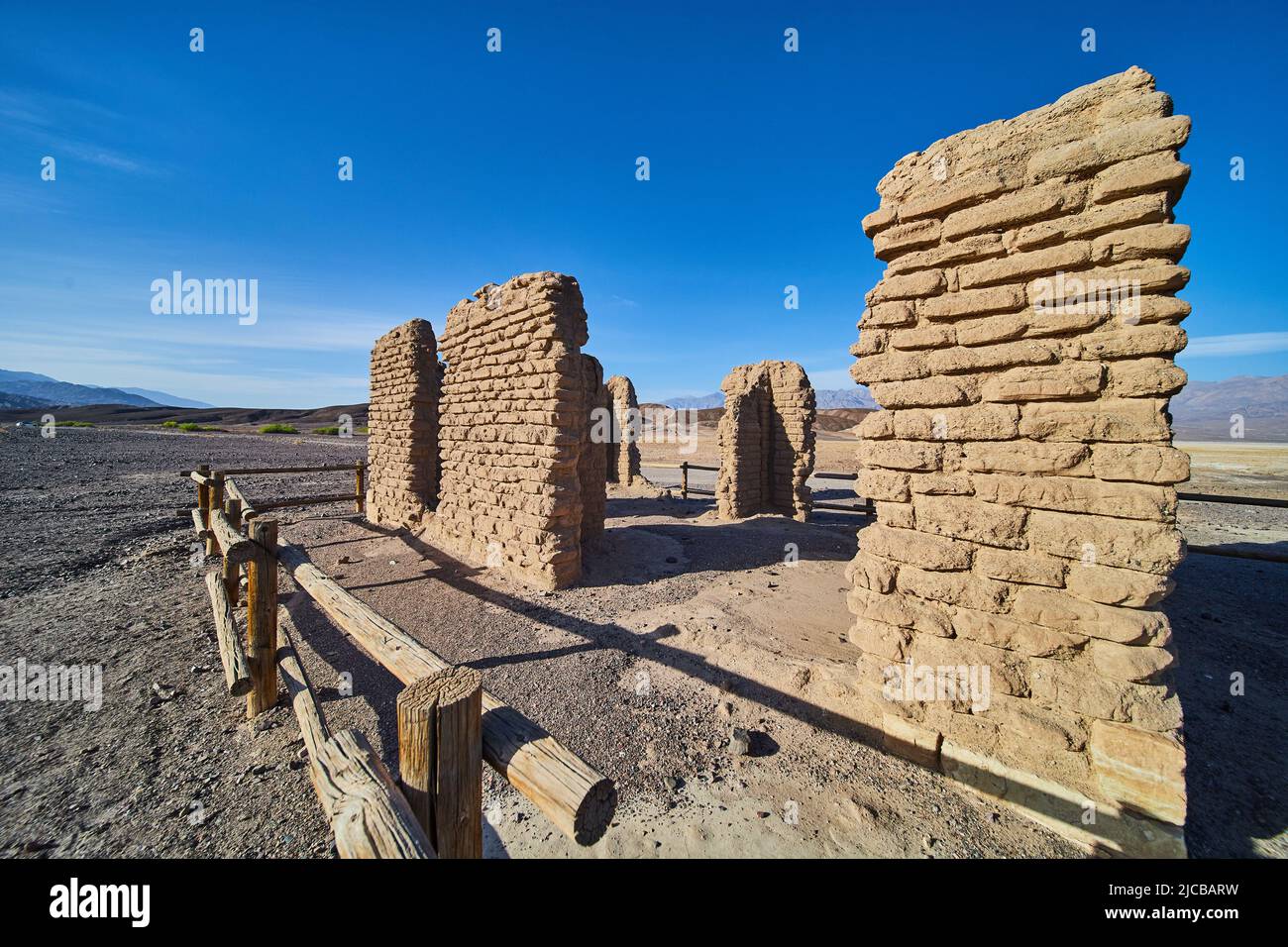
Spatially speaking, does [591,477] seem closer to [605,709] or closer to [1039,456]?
[605,709]

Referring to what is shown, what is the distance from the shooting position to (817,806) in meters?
2.77

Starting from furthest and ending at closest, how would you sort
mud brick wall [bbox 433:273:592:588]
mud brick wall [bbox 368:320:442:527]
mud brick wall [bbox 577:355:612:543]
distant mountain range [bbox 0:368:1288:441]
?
distant mountain range [bbox 0:368:1288:441]
mud brick wall [bbox 368:320:442:527]
mud brick wall [bbox 577:355:612:543]
mud brick wall [bbox 433:273:592:588]

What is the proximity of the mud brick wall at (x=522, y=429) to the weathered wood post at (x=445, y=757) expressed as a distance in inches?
179

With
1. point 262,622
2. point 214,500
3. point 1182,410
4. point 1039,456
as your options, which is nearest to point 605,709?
point 262,622

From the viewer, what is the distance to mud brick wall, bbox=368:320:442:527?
9.25 metres

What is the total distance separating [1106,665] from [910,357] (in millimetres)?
1990

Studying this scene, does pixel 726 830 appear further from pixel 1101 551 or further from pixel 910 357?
pixel 910 357

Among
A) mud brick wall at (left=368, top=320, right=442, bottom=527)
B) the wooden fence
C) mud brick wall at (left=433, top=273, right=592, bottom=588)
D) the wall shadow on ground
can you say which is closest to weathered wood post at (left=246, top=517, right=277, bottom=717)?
the wooden fence

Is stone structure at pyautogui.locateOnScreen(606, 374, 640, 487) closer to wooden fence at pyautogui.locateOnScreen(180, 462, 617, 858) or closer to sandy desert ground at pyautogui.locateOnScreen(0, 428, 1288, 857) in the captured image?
sandy desert ground at pyautogui.locateOnScreen(0, 428, 1288, 857)

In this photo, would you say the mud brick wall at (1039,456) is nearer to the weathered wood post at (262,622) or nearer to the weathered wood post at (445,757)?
the weathered wood post at (445,757)

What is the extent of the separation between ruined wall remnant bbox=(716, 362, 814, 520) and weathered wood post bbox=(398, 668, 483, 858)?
1047 centimetres

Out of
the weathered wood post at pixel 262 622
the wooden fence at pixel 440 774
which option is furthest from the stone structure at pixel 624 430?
the wooden fence at pixel 440 774

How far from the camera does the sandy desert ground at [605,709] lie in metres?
2.65
